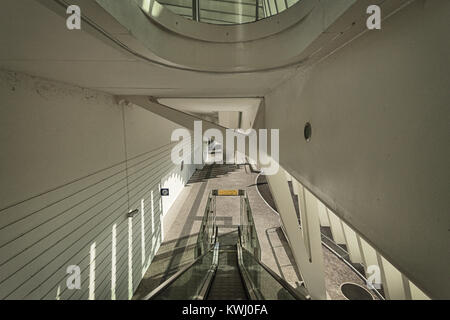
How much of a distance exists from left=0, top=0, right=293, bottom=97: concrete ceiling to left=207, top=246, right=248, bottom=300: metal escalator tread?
148 inches

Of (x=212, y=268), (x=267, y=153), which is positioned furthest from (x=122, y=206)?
A: (x=267, y=153)

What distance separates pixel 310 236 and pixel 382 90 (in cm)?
512

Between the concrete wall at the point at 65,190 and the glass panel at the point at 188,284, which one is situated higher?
the concrete wall at the point at 65,190

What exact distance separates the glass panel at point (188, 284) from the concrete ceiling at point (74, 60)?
9.00ft

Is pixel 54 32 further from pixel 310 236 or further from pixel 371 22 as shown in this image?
pixel 310 236

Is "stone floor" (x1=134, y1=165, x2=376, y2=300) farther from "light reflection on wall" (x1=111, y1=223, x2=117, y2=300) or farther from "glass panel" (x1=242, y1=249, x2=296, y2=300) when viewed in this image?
"glass panel" (x1=242, y1=249, x2=296, y2=300)

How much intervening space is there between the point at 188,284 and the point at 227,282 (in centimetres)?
129

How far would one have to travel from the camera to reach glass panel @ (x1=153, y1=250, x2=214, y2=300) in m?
2.76

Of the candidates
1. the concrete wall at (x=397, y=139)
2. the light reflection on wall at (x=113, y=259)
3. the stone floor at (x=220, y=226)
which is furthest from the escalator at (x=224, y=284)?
the stone floor at (x=220, y=226)

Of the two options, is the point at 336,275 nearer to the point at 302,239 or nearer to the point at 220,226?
the point at 302,239

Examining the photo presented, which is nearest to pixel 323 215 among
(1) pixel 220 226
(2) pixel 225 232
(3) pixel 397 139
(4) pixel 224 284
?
(2) pixel 225 232

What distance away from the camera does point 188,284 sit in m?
3.55

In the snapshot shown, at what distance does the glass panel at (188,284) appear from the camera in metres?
2.76

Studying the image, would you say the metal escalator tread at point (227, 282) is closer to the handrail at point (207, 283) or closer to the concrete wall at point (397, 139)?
the handrail at point (207, 283)
